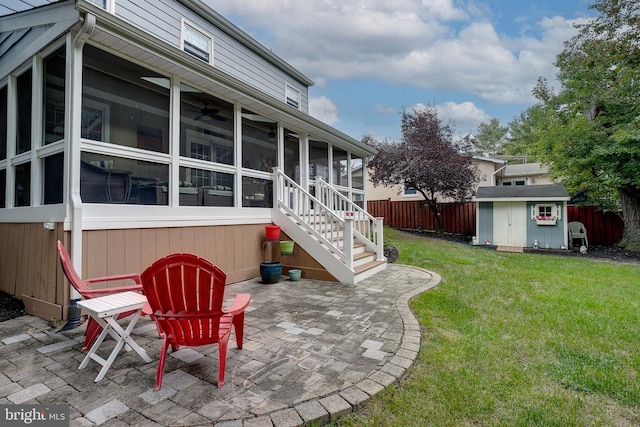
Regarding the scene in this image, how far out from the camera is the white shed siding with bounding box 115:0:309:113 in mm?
6473

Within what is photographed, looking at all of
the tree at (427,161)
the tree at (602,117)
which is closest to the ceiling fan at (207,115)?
the tree at (427,161)

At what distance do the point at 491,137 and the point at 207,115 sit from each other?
124 ft

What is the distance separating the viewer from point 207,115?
200 inches

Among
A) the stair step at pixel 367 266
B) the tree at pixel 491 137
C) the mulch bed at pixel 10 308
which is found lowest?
the mulch bed at pixel 10 308

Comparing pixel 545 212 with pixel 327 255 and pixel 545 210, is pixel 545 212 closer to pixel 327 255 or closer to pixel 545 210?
pixel 545 210

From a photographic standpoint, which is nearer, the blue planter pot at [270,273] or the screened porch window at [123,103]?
the screened porch window at [123,103]

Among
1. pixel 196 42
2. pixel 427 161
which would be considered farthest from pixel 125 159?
pixel 427 161

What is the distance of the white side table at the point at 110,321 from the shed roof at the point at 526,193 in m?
12.4

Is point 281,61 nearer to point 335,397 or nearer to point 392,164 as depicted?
point 392,164

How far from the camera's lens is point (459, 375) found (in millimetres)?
2354

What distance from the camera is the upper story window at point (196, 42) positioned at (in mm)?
7430

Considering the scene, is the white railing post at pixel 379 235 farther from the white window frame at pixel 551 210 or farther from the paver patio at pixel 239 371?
the white window frame at pixel 551 210

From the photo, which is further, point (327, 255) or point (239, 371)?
point (327, 255)

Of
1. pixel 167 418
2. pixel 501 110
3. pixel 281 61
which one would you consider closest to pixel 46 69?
pixel 167 418
